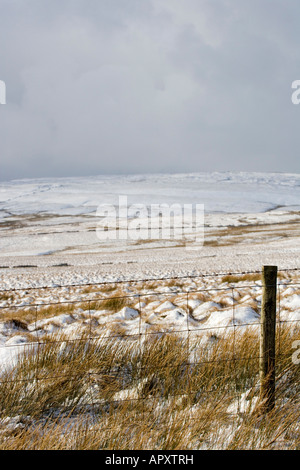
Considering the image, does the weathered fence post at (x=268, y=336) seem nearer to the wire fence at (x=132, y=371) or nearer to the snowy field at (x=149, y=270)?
the wire fence at (x=132, y=371)

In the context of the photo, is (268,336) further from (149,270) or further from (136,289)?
(149,270)

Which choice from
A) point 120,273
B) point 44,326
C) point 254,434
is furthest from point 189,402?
point 120,273

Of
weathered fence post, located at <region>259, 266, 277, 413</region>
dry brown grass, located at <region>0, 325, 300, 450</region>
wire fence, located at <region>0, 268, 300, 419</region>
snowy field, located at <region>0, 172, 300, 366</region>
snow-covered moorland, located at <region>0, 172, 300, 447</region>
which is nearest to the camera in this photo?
dry brown grass, located at <region>0, 325, 300, 450</region>

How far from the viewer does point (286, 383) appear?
3602mm

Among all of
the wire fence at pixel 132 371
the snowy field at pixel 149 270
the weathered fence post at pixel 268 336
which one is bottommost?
the snowy field at pixel 149 270

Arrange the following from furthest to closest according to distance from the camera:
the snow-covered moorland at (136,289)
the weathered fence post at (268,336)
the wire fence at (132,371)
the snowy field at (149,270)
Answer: the snowy field at (149,270), the snow-covered moorland at (136,289), the wire fence at (132,371), the weathered fence post at (268,336)

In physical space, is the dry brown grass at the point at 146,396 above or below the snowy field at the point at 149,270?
above

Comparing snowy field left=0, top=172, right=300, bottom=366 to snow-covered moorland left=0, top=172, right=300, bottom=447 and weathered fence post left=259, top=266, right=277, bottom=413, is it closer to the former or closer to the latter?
snow-covered moorland left=0, top=172, right=300, bottom=447

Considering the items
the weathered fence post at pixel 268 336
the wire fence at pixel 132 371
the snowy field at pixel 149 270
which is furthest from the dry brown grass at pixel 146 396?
the snowy field at pixel 149 270

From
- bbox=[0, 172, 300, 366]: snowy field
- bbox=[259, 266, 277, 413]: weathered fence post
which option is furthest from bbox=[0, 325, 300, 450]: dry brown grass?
bbox=[0, 172, 300, 366]: snowy field

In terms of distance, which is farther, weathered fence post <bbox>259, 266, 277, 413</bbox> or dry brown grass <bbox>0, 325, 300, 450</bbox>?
weathered fence post <bbox>259, 266, 277, 413</bbox>

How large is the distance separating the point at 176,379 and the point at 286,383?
1020 mm

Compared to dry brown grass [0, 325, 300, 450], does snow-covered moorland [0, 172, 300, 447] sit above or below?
below
